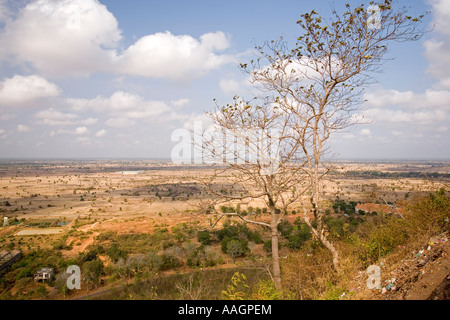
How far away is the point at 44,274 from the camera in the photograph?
15.2 metres

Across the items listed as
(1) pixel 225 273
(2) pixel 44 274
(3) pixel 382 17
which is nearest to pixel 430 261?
(3) pixel 382 17

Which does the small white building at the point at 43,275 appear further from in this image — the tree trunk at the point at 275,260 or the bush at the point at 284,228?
the bush at the point at 284,228

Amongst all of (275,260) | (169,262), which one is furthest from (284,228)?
(275,260)

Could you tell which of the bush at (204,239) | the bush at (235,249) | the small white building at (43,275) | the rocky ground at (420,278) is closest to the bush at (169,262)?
the bush at (235,249)

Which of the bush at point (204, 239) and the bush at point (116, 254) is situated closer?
the bush at point (116, 254)

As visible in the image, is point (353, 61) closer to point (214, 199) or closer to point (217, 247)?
point (214, 199)

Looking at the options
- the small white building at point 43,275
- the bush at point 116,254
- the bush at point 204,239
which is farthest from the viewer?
the bush at point 204,239

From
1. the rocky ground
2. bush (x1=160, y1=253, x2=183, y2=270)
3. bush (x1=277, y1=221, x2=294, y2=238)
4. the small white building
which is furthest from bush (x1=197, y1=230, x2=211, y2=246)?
the rocky ground

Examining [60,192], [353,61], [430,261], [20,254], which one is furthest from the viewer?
→ [60,192]

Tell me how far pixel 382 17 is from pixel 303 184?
4262mm

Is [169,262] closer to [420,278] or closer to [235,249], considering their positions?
[235,249]

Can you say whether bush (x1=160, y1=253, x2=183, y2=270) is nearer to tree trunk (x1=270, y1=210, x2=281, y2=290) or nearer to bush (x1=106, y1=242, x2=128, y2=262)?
bush (x1=106, y1=242, x2=128, y2=262)

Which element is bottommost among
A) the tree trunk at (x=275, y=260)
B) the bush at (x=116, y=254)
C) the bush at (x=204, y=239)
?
the bush at (x=204, y=239)
